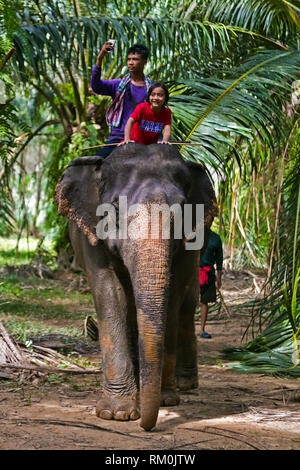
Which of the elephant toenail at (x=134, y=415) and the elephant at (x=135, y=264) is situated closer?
the elephant at (x=135, y=264)

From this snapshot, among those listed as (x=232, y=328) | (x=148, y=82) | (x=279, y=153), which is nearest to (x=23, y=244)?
(x=232, y=328)

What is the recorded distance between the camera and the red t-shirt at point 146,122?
Answer: 5746 mm

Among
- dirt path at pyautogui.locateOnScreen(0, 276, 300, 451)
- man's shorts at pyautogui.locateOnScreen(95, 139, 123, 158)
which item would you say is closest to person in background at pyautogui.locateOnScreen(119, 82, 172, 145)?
man's shorts at pyautogui.locateOnScreen(95, 139, 123, 158)

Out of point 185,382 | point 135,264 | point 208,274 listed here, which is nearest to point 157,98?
point 135,264

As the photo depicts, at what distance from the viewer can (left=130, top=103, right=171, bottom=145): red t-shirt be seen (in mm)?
5746

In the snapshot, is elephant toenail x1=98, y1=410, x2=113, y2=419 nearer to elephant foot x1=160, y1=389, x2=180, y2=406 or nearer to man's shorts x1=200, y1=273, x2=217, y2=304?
elephant foot x1=160, y1=389, x2=180, y2=406

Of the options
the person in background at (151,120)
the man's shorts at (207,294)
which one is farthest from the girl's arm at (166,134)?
the man's shorts at (207,294)

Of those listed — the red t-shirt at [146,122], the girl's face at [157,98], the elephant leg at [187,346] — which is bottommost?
the elephant leg at [187,346]

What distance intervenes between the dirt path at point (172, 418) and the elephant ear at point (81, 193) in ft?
4.66

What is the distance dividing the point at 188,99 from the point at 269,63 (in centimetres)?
112

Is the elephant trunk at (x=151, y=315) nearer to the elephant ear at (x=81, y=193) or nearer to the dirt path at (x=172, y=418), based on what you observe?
the dirt path at (x=172, y=418)

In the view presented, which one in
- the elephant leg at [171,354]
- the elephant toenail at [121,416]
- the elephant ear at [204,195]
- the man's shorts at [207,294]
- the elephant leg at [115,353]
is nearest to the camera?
the elephant toenail at [121,416]

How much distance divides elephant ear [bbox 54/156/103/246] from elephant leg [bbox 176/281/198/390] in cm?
127

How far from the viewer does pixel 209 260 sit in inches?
391
